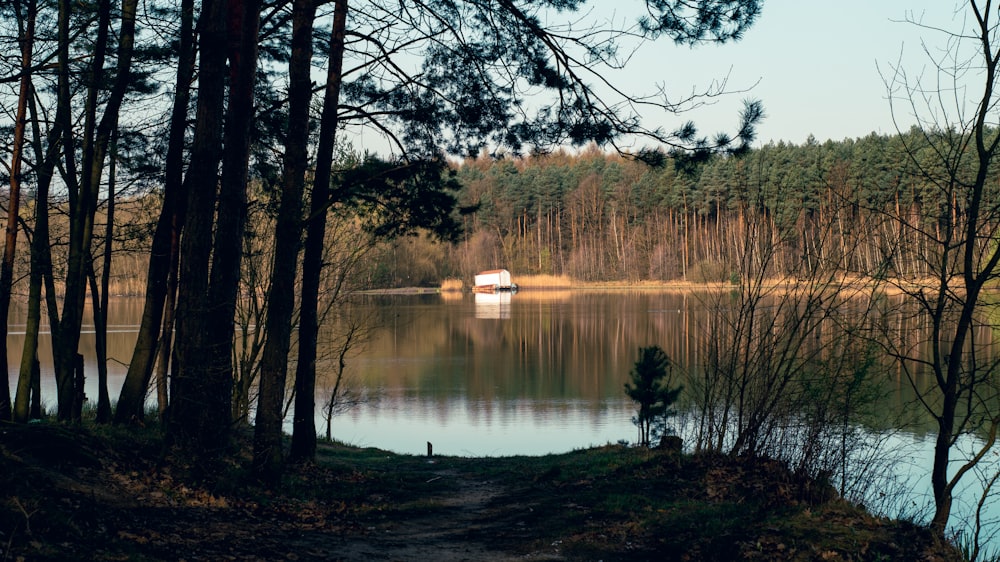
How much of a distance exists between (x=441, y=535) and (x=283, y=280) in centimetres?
322

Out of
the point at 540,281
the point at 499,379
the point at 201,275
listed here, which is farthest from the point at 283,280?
the point at 540,281

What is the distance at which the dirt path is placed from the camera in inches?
243

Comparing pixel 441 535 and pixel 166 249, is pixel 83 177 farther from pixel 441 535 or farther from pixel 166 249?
pixel 441 535

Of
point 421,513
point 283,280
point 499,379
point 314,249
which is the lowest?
point 499,379

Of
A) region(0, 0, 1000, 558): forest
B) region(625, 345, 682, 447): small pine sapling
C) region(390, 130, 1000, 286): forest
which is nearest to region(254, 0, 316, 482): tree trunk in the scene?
region(0, 0, 1000, 558): forest

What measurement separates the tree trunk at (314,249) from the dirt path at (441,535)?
2421 mm

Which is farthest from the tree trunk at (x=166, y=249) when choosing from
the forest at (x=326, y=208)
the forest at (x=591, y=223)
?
the forest at (x=591, y=223)

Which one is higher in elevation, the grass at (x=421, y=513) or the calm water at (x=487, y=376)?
the grass at (x=421, y=513)

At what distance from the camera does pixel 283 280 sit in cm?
866

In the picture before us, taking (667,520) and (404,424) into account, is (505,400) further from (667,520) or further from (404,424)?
(667,520)

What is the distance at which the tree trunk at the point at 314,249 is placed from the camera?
1051 centimetres

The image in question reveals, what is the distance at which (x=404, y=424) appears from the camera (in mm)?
23891

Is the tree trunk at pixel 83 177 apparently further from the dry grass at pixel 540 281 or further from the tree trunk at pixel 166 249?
the dry grass at pixel 540 281

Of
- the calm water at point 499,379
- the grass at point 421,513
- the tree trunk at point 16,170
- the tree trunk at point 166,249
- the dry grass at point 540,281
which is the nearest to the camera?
the grass at point 421,513
